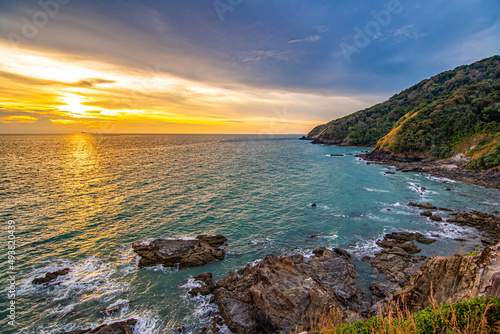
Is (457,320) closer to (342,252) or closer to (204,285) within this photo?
(342,252)

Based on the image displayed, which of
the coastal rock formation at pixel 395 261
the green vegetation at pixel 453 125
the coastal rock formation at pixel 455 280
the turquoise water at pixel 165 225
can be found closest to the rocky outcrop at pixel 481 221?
the turquoise water at pixel 165 225

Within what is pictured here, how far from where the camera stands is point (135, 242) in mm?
26125

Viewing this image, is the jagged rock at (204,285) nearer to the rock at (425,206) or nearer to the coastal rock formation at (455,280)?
the coastal rock formation at (455,280)

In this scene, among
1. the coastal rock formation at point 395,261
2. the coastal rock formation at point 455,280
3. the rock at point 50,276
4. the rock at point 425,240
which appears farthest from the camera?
the rock at point 425,240

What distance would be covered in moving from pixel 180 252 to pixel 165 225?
27.6ft

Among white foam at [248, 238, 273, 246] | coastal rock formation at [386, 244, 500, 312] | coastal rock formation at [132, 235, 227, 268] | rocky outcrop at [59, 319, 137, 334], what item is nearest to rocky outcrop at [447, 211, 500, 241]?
coastal rock formation at [386, 244, 500, 312]

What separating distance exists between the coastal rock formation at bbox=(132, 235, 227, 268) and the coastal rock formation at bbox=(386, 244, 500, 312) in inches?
658

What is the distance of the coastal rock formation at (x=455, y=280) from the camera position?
31.1 ft

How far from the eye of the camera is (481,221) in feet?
97.2

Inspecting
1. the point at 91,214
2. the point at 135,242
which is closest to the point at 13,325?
the point at 135,242

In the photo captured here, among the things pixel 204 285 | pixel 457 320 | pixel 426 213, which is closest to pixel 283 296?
pixel 204 285

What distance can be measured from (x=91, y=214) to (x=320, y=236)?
3479 centimetres

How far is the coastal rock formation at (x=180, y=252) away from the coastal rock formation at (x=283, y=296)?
4194 mm

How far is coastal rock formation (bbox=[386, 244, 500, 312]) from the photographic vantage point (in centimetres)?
948
